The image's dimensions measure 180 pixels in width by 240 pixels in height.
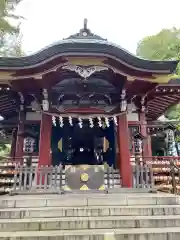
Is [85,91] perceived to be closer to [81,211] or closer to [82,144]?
[81,211]

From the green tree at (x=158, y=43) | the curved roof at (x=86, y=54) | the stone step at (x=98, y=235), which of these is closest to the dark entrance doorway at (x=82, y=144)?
the curved roof at (x=86, y=54)

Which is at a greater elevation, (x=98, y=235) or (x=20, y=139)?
(x=20, y=139)

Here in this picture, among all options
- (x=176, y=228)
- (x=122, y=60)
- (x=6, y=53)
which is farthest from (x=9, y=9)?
(x=176, y=228)

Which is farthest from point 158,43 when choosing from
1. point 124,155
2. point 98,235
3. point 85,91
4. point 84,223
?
point 98,235

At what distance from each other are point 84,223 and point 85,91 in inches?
224

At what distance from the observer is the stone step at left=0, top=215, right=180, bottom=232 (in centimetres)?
400

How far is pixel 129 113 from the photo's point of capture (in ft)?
31.9

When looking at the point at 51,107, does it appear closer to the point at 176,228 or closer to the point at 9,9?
the point at 176,228

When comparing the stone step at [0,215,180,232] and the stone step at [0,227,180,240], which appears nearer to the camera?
the stone step at [0,227,180,240]

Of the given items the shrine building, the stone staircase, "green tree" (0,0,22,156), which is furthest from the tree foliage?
the stone staircase

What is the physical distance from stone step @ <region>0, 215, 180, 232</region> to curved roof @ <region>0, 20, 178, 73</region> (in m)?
5.21

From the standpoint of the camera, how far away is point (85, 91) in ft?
29.1

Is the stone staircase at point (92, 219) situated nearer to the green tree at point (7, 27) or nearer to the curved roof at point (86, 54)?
the curved roof at point (86, 54)

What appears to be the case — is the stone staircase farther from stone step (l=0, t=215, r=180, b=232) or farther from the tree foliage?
the tree foliage
